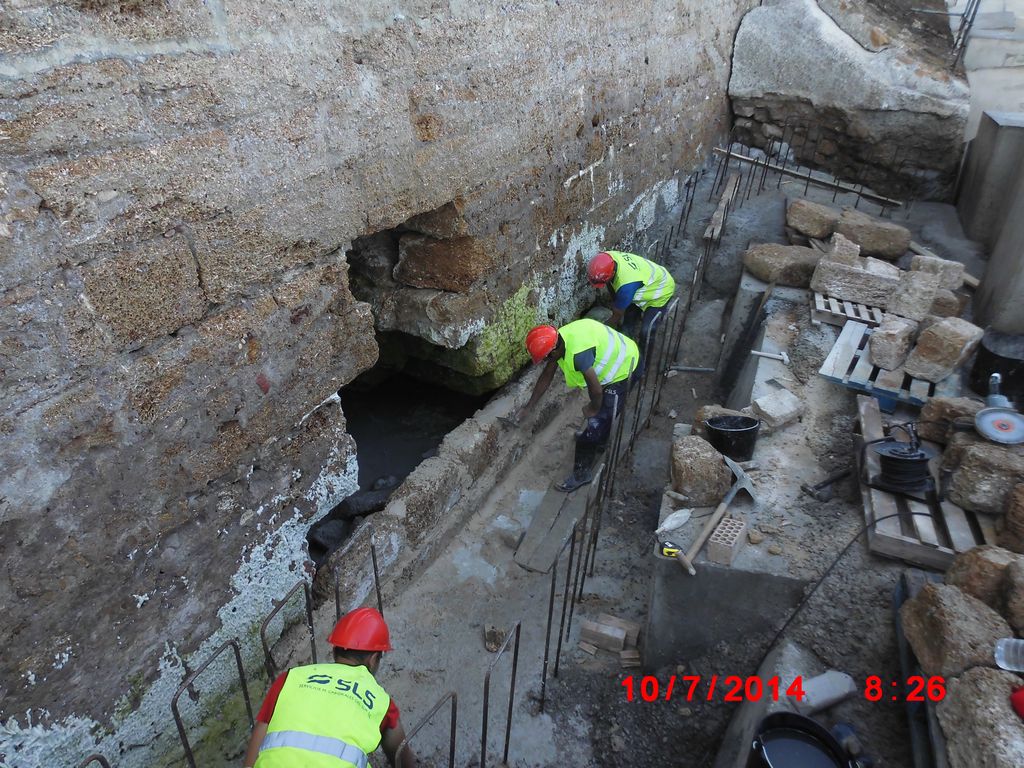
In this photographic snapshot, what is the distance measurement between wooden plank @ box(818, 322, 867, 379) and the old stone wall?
102 inches

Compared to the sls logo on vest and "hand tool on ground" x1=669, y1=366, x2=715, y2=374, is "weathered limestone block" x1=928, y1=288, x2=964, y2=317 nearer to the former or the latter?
"hand tool on ground" x1=669, y1=366, x2=715, y2=374

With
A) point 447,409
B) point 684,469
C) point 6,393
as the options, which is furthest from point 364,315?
point 447,409

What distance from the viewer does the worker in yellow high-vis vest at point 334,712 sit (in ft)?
6.88

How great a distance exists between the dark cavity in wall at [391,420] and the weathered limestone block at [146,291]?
205 cm

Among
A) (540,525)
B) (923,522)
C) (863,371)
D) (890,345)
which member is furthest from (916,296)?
(540,525)

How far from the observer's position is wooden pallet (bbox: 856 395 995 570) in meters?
3.18

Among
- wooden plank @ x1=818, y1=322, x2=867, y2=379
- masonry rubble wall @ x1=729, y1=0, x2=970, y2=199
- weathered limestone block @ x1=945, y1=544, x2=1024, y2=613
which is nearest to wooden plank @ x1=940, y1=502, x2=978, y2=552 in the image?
weathered limestone block @ x1=945, y1=544, x2=1024, y2=613

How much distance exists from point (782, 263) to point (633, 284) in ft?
4.88

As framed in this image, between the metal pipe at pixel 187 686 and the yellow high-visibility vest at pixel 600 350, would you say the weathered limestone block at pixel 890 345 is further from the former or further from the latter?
the metal pipe at pixel 187 686

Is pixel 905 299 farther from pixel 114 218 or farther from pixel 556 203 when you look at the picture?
pixel 114 218

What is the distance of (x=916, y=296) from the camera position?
489 cm

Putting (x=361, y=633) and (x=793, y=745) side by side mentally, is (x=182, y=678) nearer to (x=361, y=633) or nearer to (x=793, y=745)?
(x=361, y=633)

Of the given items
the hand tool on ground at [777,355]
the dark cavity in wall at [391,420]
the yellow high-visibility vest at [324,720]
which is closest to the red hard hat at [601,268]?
the hand tool on ground at [777,355]

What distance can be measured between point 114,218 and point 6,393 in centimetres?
65
